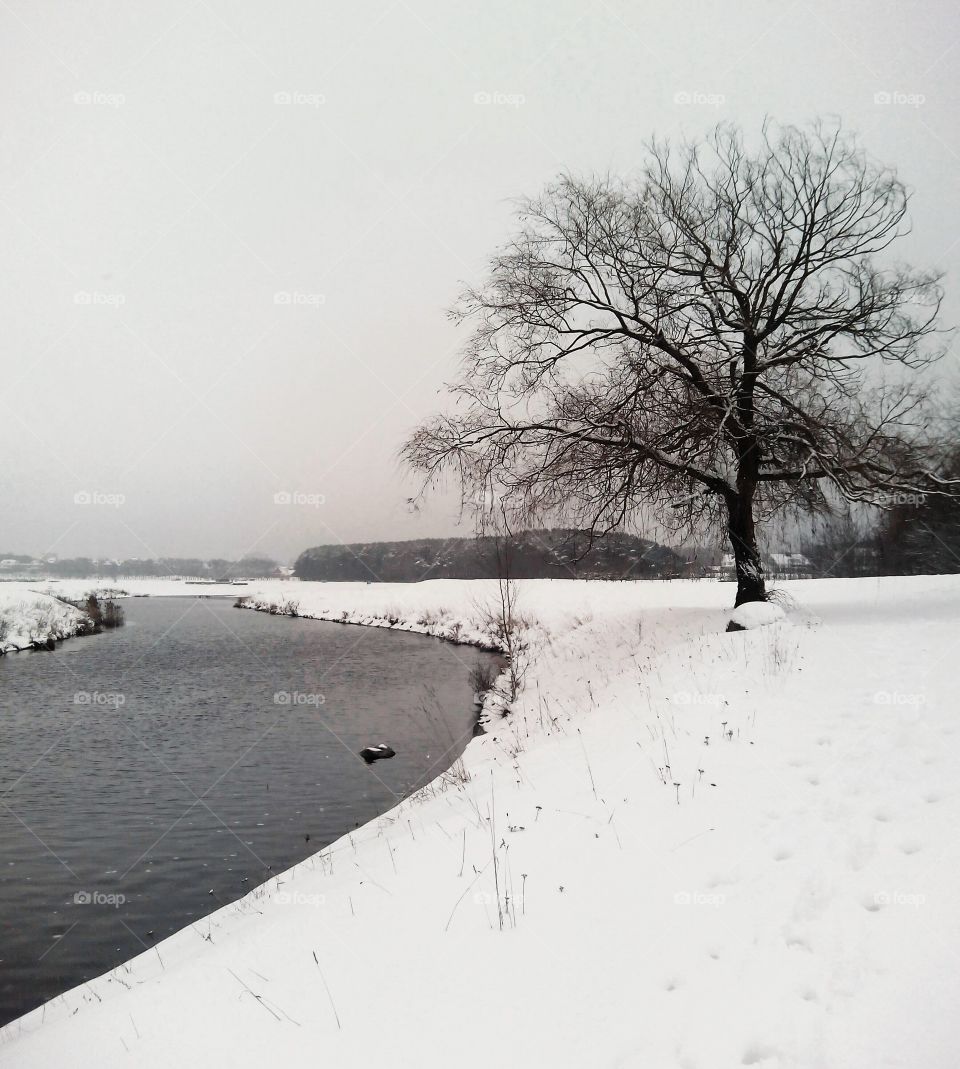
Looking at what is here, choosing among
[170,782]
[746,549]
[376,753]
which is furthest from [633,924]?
[170,782]

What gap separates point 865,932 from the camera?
13.1ft

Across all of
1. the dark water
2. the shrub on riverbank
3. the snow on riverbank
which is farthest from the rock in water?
the shrub on riverbank

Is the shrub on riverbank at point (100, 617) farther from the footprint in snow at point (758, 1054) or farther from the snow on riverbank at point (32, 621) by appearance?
the footprint in snow at point (758, 1054)

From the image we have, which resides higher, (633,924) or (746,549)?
(746,549)

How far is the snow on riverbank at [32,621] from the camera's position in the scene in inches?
1209

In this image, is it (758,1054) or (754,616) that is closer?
(758,1054)

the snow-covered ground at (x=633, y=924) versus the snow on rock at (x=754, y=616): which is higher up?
the snow on rock at (x=754, y=616)

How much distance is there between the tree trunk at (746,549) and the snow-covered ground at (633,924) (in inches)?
217

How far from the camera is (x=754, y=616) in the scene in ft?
39.4

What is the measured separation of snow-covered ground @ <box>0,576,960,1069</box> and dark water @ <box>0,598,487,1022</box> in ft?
4.85

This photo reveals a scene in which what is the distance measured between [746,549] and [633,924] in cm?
1046

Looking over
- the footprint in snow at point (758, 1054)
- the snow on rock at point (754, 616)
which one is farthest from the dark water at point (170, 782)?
the footprint in snow at point (758, 1054)

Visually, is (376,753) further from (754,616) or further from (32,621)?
(32,621)

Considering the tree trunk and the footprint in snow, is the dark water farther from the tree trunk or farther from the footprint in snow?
the tree trunk
